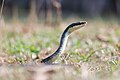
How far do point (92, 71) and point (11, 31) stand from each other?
18.9 feet

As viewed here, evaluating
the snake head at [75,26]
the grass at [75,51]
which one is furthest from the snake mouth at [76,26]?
the grass at [75,51]

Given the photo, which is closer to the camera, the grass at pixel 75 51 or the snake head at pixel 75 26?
the grass at pixel 75 51

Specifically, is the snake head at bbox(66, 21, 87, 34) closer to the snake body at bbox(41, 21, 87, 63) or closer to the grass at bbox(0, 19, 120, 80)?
the snake body at bbox(41, 21, 87, 63)

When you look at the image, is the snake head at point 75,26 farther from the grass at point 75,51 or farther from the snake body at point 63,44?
the grass at point 75,51

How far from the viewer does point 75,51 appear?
7625 mm

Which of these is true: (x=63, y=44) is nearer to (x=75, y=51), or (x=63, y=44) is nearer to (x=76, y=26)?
(x=76, y=26)

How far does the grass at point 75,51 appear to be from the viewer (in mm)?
5246

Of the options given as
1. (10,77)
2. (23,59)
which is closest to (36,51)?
(23,59)

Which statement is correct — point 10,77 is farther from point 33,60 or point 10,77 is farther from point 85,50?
point 85,50

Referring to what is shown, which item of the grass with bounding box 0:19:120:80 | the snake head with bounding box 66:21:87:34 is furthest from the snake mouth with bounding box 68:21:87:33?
the grass with bounding box 0:19:120:80

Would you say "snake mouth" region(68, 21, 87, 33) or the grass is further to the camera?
"snake mouth" region(68, 21, 87, 33)

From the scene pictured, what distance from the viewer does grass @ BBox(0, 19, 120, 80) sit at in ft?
17.2

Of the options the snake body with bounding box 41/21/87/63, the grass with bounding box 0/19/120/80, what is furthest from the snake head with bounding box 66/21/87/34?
the grass with bounding box 0/19/120/80

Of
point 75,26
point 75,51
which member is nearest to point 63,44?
point 75,26
